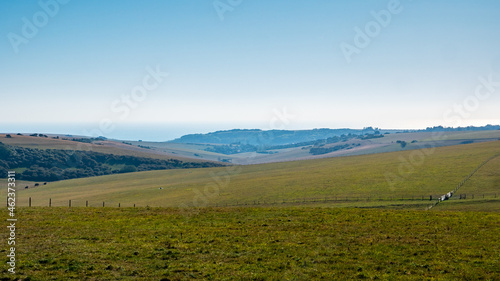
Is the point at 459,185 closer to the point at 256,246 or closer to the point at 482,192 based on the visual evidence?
the point at 482,192

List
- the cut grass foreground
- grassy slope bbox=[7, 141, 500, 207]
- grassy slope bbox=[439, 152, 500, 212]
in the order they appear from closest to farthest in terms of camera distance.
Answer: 1. the cut grass foreground
2. grassy slope bbox=[439, 152, 500, 212]
3. grassy slope bbox=[7, 141, 500, 207]

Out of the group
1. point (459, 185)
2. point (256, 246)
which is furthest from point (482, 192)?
point (256, 246)

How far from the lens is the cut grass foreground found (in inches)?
741

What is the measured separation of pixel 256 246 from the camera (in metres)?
23.8

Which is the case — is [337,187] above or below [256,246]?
below

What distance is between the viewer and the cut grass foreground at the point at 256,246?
1883 cm

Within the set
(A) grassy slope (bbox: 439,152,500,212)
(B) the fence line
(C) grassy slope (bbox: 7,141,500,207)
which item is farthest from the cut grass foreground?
(C) grassy slope (bbox: 7,141,500,207)

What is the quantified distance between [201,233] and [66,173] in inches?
7342

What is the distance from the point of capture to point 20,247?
22.5 m

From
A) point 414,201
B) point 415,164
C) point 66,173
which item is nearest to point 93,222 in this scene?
point 414,201

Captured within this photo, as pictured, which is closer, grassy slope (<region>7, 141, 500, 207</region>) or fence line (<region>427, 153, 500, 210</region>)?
fence line (<region>427, 153, 500, 210</region>)

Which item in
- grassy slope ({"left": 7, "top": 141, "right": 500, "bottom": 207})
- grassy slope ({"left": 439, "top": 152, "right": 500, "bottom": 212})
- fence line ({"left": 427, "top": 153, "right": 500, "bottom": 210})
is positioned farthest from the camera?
grassy slope ({"left": 7, "top": 141, "right": 500, "bottom": 207})

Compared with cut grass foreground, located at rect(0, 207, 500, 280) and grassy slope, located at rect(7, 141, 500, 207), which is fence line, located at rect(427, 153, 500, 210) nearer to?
grassy slope, located at rect(7, 141, 500, 207)

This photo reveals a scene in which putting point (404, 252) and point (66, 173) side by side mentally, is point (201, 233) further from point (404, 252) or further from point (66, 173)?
point (66, 173)
